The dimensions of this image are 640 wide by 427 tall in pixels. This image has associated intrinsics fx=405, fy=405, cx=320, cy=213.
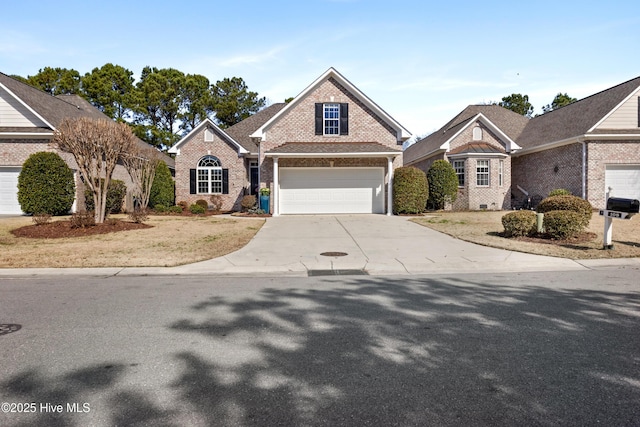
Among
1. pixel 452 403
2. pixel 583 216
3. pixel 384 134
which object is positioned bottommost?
pixel 452 403

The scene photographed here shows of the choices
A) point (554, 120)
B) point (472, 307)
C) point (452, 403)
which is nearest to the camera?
point (452, 403)

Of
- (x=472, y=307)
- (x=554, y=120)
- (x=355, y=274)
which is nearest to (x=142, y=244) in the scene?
(x=355, y=274)

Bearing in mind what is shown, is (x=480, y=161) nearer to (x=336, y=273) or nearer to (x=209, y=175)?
(x=209, y=175)

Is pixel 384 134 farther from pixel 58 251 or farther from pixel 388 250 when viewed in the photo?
pixel 58 251

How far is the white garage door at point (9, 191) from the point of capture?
1994 centimetres

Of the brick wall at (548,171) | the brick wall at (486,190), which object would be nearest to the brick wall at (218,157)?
the brick wall at (486,190)

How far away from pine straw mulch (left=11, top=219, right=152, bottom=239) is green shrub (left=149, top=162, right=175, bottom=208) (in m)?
8.92

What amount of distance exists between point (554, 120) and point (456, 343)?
1037 inches

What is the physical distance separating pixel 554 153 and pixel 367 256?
19.0 m

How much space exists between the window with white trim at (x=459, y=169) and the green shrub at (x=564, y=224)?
12745 millimetres

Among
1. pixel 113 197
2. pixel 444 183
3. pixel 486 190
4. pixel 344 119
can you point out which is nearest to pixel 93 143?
pixel 113 197

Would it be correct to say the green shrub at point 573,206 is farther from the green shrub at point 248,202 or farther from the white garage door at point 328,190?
the green shrub at point 248,202

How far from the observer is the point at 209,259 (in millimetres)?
9344

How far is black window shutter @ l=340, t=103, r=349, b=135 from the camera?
22.0 meters
